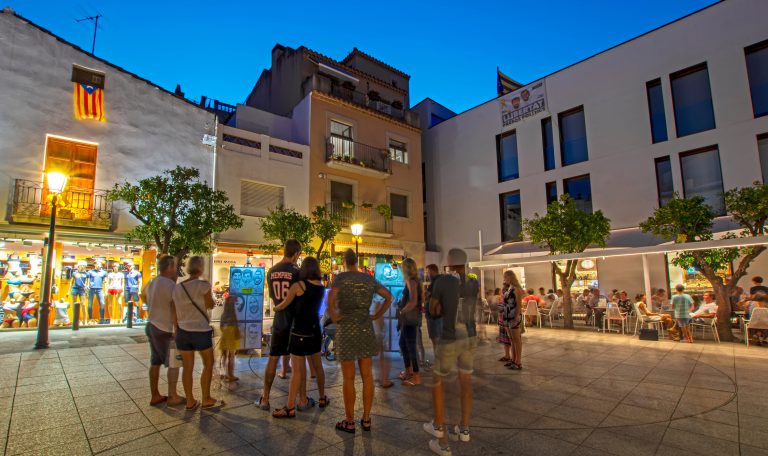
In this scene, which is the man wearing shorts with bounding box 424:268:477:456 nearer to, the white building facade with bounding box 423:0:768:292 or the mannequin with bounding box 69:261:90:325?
the mannequin with bounding box 69:261:90:325

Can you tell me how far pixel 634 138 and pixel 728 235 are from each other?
20.3ft

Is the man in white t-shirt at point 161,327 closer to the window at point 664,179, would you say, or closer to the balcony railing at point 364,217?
the balcony railing at point 364,217

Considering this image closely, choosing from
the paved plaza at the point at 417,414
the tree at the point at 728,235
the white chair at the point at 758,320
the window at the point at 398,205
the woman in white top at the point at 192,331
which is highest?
the window at the point at 398,205

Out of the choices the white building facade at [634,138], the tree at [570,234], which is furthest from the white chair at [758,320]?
the white building facade at [634,138]

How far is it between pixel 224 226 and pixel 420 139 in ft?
44.6

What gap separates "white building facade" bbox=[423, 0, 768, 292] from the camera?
43.9ft

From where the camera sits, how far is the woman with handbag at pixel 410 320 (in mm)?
5531

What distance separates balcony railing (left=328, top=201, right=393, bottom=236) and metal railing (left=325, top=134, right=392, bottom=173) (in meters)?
1.92

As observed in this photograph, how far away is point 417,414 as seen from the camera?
172 inches

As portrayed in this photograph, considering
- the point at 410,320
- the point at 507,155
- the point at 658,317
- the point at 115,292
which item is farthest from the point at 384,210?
the point at 410,320

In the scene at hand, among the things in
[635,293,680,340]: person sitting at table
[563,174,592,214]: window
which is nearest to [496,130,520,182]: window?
[563,174,592,214]: window

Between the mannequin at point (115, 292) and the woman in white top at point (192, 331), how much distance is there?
9904mm

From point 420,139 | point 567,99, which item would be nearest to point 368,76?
point 420,139

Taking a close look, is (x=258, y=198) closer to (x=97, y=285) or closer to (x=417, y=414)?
(x=97, y=285)
